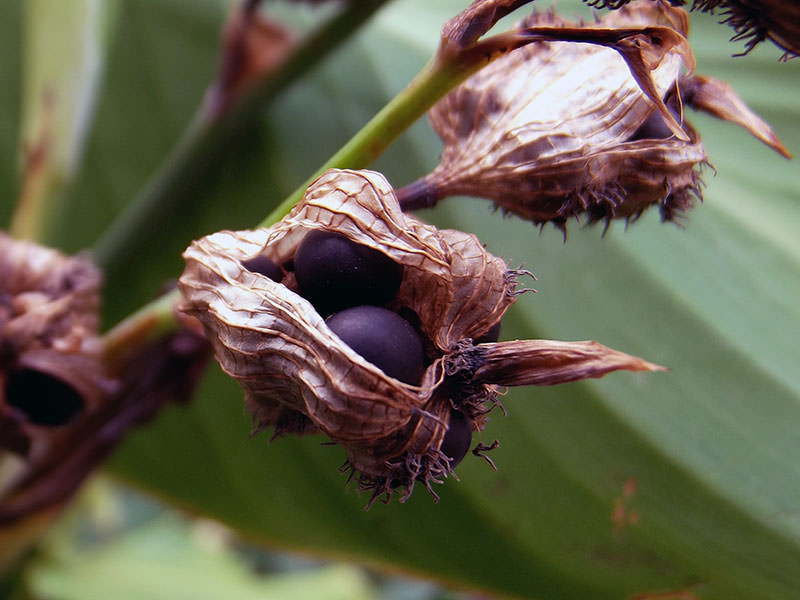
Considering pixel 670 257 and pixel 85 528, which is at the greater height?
pixel 670 257

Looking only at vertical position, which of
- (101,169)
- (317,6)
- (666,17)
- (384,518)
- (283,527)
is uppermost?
(666,17)

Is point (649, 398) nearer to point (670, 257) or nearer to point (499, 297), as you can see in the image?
point (670, 257)

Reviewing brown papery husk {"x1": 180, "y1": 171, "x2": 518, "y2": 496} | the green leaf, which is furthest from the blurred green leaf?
brown papery husk {"x1": 180, "y1": 171, "x2": 518, "y2": 496}

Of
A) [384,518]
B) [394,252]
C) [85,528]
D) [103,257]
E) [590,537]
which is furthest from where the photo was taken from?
[85,528]

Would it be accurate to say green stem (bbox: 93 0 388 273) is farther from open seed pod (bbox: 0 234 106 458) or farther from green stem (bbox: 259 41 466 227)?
green stem (bbox: 259 41 466 227)

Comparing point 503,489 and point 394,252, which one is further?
point 503,489

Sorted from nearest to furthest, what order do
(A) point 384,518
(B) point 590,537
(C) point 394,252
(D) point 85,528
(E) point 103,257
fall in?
(C) point 394,252 → (B) point 590,537 → (A) point 384,518 → (E) point 103,257 → (D) point 85,528

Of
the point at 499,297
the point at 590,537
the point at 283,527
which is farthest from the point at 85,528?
the point at 499,297
